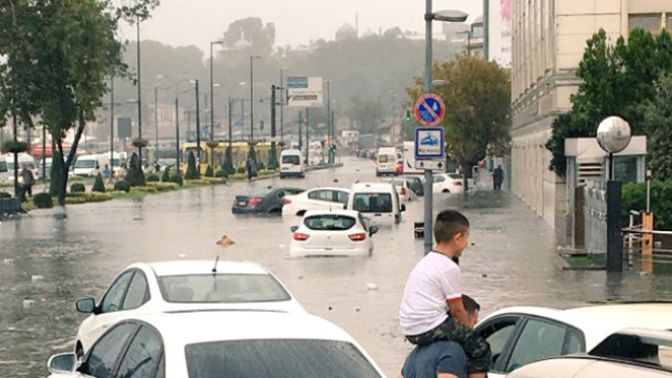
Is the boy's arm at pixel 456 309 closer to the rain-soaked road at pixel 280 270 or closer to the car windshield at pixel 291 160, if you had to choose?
the rain-soaked road at pixel 280 270

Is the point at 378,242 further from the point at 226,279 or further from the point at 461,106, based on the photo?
the point at 461,106

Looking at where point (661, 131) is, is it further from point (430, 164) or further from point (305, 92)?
point (305, 92)

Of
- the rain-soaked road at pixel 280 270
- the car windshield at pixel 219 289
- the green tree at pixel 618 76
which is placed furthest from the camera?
the green tree at pixel 618 76

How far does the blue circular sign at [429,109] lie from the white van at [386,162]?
266ft

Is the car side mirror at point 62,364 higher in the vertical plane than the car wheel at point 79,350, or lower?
higher

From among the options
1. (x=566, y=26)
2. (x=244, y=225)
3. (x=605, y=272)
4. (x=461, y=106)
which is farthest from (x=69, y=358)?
A: (x=461, y=106)

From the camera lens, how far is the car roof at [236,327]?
25.9ft

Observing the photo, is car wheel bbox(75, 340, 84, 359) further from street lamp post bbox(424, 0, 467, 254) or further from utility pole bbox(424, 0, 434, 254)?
street lamp post bbox(424, 0, 467, 254)

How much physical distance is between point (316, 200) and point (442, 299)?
143 feet

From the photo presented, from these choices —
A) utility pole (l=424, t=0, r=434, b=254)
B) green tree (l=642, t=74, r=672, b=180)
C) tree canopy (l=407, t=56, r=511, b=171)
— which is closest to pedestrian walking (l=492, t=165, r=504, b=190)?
tree canopy (l=407, t=56, r=511, b=171)

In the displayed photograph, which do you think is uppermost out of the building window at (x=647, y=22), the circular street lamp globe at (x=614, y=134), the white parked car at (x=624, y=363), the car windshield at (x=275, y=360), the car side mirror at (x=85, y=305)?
the building window at (x=647, y=22)

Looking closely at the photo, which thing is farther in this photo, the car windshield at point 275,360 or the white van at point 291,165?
the white van at point 291,165

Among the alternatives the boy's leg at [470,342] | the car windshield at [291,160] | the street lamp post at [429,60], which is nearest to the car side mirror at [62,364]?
the boy's leg at [470,342]

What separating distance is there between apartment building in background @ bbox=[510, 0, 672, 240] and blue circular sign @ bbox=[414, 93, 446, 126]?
15006 mm
